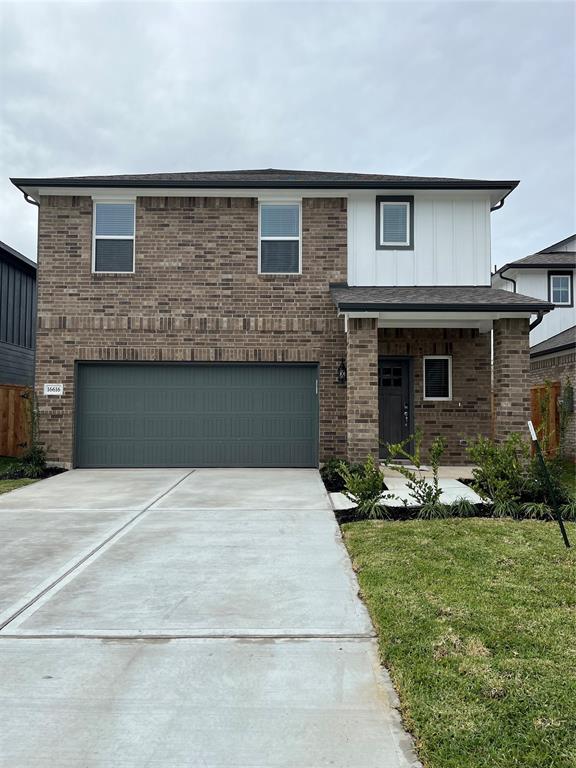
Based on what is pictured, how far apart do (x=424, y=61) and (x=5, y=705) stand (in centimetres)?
1600

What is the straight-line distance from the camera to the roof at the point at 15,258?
1615cm

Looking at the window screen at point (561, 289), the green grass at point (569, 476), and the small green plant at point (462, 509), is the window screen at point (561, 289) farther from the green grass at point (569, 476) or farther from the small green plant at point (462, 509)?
the small green plant at point (462, 509)

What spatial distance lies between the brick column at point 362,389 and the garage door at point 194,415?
1.70 meters

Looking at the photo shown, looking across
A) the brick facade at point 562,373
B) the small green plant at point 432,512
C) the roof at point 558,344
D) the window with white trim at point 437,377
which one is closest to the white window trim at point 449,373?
the window with white trim at point 437,377

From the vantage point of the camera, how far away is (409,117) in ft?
64.8

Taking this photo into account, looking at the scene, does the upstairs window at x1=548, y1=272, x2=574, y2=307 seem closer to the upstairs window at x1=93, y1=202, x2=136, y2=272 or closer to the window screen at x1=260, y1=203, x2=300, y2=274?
the window screen at x1=260, y1=203, x2=300, y2=274

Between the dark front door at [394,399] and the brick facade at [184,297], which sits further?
the dark front door at [394,399]

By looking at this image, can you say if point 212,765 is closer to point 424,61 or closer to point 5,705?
point 5,705

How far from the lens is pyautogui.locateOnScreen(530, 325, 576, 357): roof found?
554 inches

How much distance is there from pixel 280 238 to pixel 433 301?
361 centimetres

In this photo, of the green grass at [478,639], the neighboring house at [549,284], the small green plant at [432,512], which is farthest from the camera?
the neighboring house at [549,284]

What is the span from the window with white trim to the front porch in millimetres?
21

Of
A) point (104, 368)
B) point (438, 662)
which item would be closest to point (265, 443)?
point (104, 368)

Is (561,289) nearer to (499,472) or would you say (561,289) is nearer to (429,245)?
(429,245)
